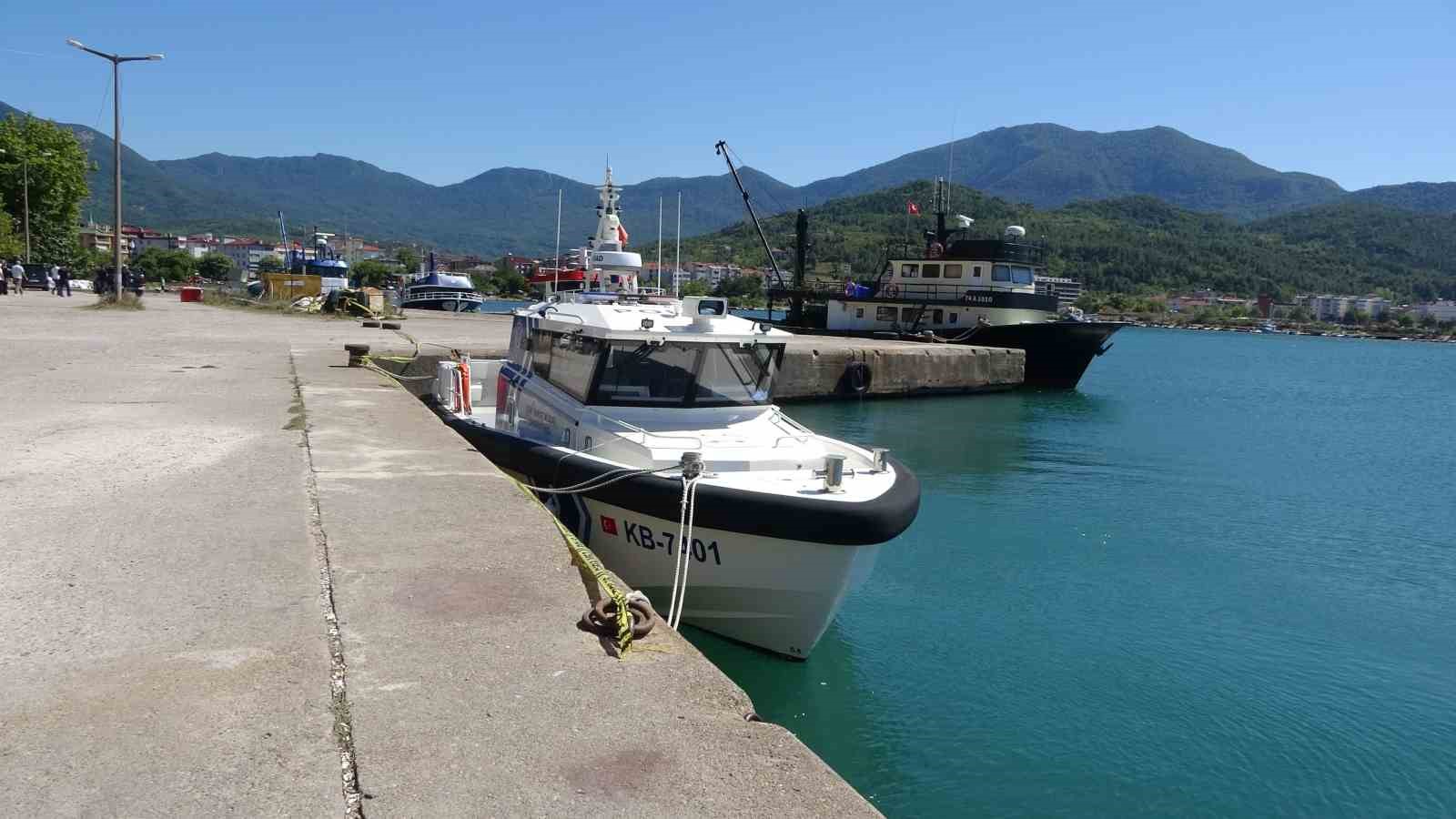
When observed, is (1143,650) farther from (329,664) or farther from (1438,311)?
(1438,311)

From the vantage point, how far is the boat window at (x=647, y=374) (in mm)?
9117

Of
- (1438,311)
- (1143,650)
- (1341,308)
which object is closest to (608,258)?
(1143,650)

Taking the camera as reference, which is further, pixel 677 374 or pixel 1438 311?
pixel 1438 311

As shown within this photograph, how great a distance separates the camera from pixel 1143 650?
9.62 metres

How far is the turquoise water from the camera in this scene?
7.23 meters

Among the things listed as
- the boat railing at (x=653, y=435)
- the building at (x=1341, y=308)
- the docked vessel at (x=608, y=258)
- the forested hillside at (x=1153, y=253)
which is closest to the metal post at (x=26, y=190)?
the docked vessel at (x=608, y=258)

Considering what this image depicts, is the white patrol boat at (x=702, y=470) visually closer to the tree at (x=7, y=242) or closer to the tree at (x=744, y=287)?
the tree at (x=7, y=242)

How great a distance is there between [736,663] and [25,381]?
10893 millimetres

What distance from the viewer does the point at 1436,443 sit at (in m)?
26.1

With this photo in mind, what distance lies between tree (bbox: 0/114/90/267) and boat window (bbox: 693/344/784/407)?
62808mm

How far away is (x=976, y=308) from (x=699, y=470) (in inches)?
1249

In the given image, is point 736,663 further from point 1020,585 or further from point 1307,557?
point 1307,557

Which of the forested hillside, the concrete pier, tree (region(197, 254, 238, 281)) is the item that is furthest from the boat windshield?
the forested hillside

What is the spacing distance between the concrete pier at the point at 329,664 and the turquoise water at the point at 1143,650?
3.27 meters
